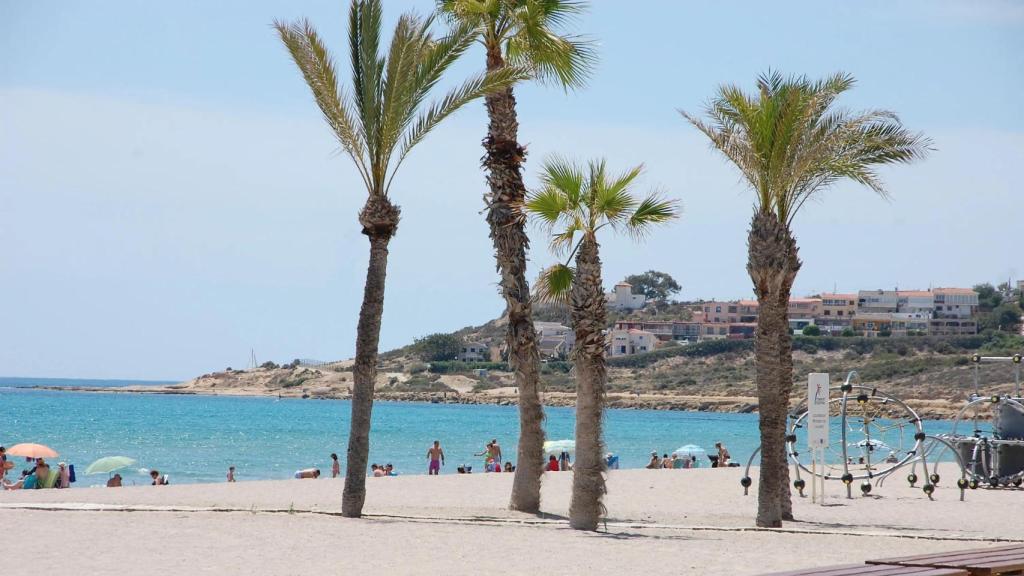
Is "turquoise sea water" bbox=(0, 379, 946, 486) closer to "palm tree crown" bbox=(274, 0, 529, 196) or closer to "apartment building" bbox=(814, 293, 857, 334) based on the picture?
"palm tree crown" bbox=(274, 0, 529, 196)

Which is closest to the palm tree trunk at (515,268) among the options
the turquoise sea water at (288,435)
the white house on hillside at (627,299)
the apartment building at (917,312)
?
the turquoise sea water at (288,435)

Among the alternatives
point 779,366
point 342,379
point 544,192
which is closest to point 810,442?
point 779,366

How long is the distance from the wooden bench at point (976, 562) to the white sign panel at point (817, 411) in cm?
895

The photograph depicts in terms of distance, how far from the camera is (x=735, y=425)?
92625 millimetres

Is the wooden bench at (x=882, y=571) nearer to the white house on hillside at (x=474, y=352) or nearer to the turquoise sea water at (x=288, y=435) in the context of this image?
the turquoise sea water at (x=288, y=435)

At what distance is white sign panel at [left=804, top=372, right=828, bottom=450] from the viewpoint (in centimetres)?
1831

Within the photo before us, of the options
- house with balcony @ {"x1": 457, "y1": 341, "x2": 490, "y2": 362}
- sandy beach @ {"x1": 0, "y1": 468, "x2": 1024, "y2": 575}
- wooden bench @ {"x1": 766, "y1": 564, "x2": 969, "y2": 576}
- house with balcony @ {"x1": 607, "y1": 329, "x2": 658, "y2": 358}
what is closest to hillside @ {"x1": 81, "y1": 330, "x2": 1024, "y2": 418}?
house with balcony @ {"x1": 457, "y1": 341, "x2": 490, "y2": 362}

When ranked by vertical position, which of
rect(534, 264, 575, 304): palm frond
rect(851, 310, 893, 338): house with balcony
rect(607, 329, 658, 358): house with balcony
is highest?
rect(851, 310, 893, 338): house with balcony

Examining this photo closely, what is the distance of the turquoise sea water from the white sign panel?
81.8ft

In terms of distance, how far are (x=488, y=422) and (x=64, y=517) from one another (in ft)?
264

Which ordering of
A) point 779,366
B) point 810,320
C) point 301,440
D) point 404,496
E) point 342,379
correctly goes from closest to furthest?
1. point 779,366
2. point 404,496
3. point 301,440
4. point 810,320
5. point 342,379

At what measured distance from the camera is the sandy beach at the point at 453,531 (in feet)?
36.6

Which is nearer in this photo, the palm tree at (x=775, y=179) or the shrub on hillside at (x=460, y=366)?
the palm tree at (x=775, y=179)

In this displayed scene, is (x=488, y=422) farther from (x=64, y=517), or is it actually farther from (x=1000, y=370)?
(x=64, y=517)
